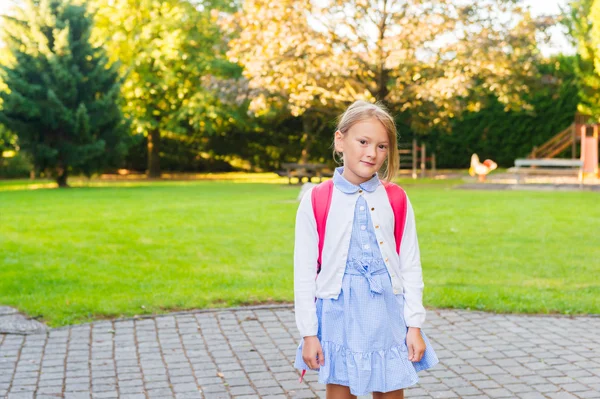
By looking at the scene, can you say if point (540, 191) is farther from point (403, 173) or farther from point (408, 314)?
point (408, 314)

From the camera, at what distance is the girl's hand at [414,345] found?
3086 mm

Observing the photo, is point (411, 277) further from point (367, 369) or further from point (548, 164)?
point (548, 164)

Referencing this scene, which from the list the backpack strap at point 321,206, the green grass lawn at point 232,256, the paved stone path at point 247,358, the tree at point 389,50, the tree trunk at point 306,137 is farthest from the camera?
the tree trunk at point 306,137

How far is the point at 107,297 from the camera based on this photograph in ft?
24.0

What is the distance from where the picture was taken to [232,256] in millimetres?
9883

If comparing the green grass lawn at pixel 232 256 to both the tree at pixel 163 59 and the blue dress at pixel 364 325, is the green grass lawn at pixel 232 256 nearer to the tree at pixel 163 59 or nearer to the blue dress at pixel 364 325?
the blue dress at pixel 364 325

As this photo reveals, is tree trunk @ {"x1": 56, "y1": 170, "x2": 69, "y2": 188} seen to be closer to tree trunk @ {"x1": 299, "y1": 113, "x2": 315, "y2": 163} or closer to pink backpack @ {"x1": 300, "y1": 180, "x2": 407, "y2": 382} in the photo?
tree trunk @ {"x1": 299, "y1": 113, "x2": 315, "y2": 163}

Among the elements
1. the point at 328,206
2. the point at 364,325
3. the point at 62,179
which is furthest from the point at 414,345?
the point at 62,179

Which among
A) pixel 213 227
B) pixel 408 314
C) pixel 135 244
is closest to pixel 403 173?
pixel 213 227

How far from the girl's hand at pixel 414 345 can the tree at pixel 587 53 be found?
27666 millimetres

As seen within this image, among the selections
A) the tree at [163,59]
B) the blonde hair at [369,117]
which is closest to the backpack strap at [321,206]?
the blonde hair at [369,117]

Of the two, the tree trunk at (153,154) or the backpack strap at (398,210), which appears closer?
the backpack strap at (398,210)

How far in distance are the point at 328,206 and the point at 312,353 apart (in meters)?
0.59

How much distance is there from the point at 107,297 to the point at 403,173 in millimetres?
24965
